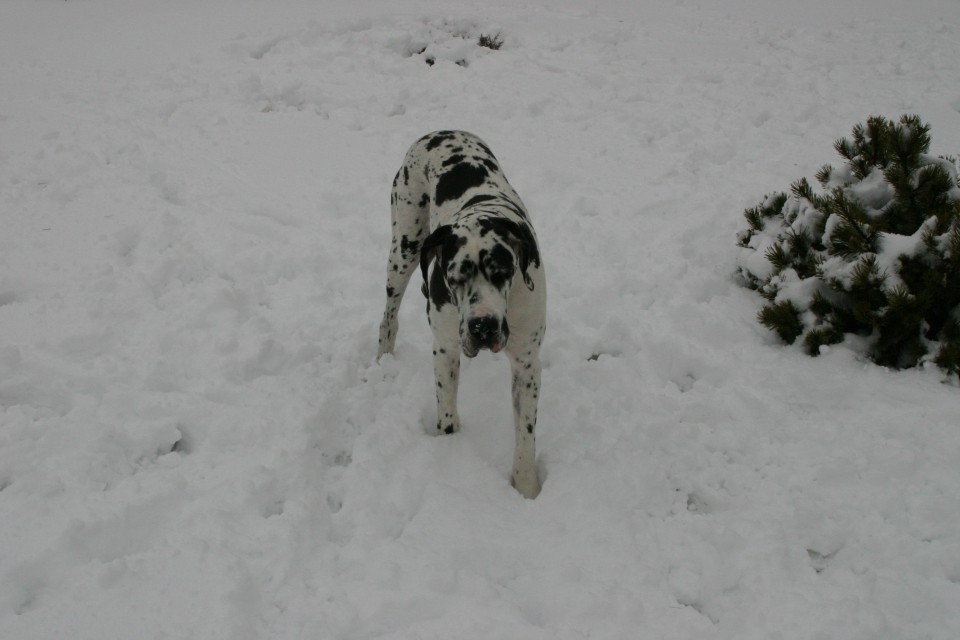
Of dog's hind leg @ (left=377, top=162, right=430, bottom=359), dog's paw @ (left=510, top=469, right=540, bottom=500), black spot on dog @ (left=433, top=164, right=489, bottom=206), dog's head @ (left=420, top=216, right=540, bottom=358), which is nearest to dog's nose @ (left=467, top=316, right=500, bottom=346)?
dog's head @ (left=420, top=216, right=540, bottom=358)

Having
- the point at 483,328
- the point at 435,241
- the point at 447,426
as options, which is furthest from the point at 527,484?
the point at 435,241

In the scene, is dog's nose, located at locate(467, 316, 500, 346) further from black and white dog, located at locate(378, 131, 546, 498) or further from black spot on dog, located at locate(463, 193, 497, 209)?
black spot on dog, located at locate(463, 193, 497, 209)

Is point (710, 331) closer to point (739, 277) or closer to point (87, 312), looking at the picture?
point (739, 277)

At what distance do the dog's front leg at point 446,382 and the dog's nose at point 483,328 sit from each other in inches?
27.7

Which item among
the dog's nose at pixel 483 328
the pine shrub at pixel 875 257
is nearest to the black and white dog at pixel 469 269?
the dog's nose at pixel 483 328

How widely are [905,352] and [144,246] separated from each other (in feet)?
20.3

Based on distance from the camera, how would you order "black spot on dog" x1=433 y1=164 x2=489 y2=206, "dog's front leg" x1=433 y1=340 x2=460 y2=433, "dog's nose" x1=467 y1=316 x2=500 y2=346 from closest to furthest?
1. "dog's nose" x1=467 y1=316 x2=500 y2=346
2. "dog's front leg" x1=433 y1=340 x2=460 y2=433
3. "black spot on dog" x1=433 y1=164 x2=489 y2=206

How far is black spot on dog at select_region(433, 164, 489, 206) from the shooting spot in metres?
4.43

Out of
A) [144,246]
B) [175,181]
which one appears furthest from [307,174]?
[144,246]

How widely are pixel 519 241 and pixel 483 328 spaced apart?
582 millimetres

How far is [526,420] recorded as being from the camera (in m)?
3.91

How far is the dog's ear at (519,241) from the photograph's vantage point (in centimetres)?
349

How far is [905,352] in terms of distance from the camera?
4.52 m

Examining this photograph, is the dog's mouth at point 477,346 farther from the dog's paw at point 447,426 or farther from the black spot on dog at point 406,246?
the black spot on dog at point 406,246
